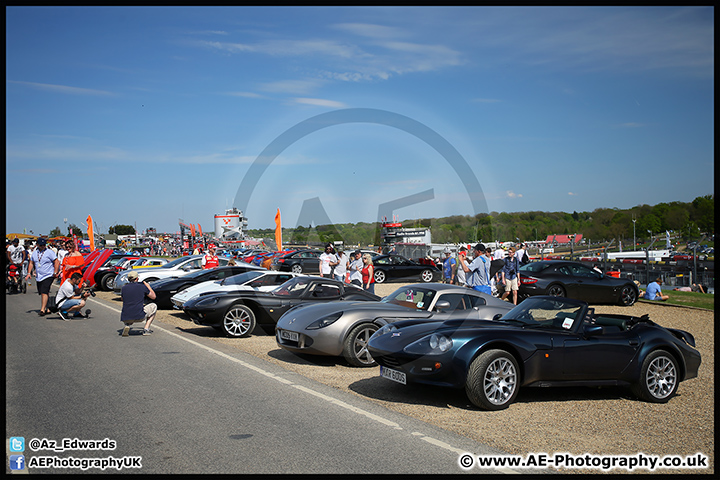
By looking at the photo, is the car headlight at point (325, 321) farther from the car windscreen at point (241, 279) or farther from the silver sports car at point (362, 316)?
the car windscreen at point (241, 279)

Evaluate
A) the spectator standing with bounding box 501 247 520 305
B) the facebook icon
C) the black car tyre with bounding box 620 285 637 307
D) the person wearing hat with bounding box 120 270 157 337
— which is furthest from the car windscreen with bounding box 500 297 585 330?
the black car tyre with bounding box 620 285 637 307

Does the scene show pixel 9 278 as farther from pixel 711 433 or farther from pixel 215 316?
pixel 711 433

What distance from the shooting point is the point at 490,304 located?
348 inches

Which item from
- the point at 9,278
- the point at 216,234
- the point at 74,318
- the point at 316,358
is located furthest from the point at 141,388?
the point at 216,234

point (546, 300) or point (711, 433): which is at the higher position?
point (546, 300)

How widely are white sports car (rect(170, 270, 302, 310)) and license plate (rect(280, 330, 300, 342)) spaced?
3.89 metres

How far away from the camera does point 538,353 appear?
6.14 metres

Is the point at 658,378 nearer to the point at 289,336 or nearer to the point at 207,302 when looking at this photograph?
the point at 289,336

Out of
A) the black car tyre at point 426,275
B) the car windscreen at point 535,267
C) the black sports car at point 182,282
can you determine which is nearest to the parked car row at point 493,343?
the black sports car at point 182,282

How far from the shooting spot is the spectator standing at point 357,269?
14555mm

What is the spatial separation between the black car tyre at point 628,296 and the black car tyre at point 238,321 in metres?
11.7

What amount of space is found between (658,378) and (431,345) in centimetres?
296

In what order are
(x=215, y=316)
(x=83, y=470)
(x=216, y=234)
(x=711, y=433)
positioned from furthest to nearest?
1. (x=216, y=234)
2. (x=215, y=316)
3. (x=711, y=433)
4. (x=83, y=470)

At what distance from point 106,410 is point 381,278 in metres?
19.1
